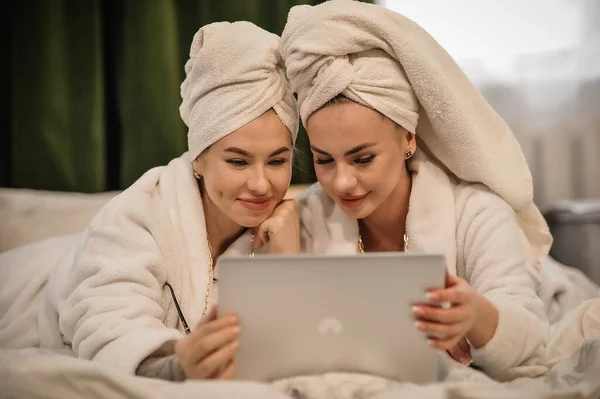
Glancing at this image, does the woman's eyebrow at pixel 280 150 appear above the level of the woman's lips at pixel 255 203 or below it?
above

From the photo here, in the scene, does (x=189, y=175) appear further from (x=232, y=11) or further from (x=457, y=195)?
(x=232, y=11)

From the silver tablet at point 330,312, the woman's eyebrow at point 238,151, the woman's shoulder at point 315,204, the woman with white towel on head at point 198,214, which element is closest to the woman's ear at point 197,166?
the woman with white towel on head at point 198,214

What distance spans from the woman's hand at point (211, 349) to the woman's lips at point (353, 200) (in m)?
0.45

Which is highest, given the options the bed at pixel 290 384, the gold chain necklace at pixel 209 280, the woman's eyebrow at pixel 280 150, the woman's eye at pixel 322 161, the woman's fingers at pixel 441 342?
the woman's eyebrow at pixel 280 150

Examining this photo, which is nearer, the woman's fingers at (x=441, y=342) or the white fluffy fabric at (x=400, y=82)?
the woman's fingers at (x=441, y=342)

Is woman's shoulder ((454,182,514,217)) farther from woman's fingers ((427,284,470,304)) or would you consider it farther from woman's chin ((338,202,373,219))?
woman's fingers ((427,284,470,304))

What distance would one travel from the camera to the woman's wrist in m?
1.06

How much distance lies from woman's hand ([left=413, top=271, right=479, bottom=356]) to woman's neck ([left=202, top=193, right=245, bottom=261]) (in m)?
→ 0.64

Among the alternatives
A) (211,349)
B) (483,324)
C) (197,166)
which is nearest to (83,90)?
(197,166)

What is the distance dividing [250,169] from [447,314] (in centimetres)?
58

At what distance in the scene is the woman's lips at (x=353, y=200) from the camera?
4.35 ft

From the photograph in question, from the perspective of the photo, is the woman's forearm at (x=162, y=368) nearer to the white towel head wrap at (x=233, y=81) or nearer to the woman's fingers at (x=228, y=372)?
the woman's fingers at (x=228, y=372)

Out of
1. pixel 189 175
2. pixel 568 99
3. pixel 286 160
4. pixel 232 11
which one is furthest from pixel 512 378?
pixel 232 11

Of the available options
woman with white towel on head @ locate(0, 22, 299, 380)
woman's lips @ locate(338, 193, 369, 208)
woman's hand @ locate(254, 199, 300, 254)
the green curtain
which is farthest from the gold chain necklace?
the green curtain
